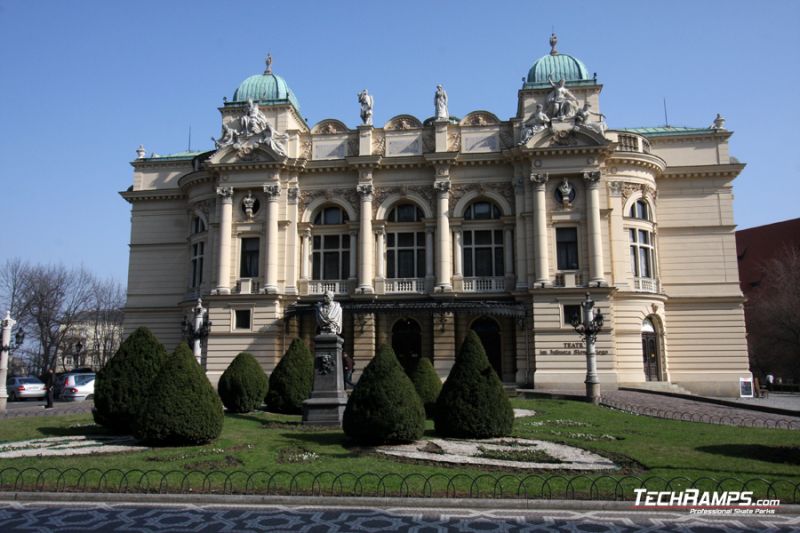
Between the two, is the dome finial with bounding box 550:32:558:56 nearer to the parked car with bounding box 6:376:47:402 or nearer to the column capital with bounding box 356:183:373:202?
the column capital with bounding box 356:183:373:202

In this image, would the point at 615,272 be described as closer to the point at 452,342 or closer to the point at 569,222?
the point at 569,222

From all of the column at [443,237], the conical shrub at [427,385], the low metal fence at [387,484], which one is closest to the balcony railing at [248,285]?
the column at [443,237]

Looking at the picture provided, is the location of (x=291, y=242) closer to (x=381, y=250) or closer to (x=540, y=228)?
(x=381, y=250)

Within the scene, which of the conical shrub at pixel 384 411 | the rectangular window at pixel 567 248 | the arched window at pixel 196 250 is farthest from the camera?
the arched window at pixel 196 250

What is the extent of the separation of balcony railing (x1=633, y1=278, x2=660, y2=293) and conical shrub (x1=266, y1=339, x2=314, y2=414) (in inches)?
836

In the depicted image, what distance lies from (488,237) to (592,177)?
269 inches

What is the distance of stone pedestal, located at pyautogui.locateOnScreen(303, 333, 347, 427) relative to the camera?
18.9m

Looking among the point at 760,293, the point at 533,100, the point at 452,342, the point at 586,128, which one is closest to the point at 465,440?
the point at 452,342

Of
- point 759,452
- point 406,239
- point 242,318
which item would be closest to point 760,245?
point 406,239

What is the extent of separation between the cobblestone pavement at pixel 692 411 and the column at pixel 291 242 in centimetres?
1868

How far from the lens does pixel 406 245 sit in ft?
126

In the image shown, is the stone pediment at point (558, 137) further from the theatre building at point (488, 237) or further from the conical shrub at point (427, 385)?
the conical shrub at point (427, 385)

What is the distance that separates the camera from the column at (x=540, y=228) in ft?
115

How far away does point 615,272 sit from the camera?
117 feet
